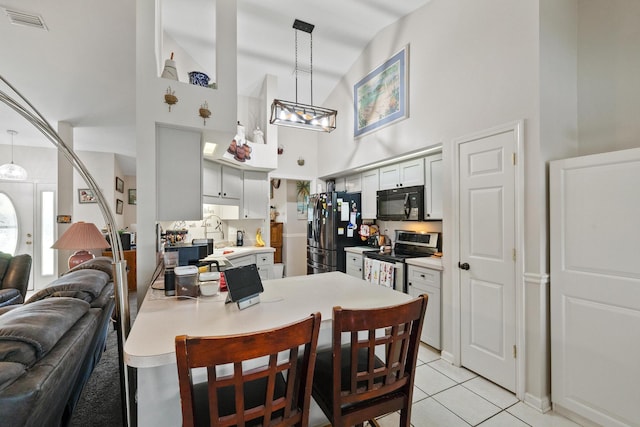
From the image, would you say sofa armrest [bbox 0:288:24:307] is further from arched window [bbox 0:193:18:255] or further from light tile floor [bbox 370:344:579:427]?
light tile floor [bbox 370:344:579:427]

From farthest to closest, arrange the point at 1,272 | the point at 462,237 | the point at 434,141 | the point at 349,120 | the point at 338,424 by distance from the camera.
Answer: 1. the point at 349,120
2. the point at 1,272
3. the point at 434,141
4. the point at 462,237
5. the point at 338,424

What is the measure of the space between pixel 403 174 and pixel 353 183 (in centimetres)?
116

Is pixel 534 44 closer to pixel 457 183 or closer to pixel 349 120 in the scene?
pixel 457 183

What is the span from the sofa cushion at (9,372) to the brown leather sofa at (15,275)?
10.2 feet

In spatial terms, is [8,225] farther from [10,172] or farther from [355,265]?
[355,265]

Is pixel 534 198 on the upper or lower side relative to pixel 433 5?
lower

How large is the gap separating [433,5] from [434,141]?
139cm

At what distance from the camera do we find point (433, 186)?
128 inches

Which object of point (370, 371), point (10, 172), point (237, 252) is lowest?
point (370, 371)

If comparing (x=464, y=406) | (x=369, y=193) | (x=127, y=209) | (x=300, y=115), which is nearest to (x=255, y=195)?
(x=369, y=193)

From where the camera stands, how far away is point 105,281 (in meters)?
2.38

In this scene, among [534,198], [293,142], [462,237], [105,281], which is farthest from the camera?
[293,142]

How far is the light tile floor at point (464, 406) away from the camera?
1.92m

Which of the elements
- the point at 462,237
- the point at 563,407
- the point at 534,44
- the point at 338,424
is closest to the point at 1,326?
the point at 338,424
